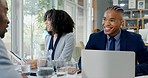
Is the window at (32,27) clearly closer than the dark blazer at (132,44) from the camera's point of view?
No

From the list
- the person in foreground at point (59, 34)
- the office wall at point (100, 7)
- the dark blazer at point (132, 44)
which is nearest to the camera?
the dark blazer at point (132, 44)

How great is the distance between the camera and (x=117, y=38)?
185cm

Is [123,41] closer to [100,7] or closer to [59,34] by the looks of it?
[59,34]

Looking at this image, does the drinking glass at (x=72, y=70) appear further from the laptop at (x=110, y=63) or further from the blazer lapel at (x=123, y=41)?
the blazer lapel at (x=123, y=41)

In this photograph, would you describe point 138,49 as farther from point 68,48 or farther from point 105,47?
point 68,48

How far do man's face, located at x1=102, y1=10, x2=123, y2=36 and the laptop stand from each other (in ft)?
1.85

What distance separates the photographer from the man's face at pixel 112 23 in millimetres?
1839

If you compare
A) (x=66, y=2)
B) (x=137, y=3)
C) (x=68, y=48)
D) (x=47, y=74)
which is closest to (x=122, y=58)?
(x=47, y=74)

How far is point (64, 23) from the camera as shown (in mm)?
2562

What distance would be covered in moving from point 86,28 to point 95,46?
6278mm

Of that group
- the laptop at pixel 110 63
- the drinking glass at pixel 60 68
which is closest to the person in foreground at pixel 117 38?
the drinking glass at pixel 60 68

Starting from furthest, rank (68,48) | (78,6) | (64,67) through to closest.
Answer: (78,6) → (68,48) → (64,67)

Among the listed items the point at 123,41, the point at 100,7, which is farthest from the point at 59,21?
the point at 100,7

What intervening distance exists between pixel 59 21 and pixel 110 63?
1.35 m
